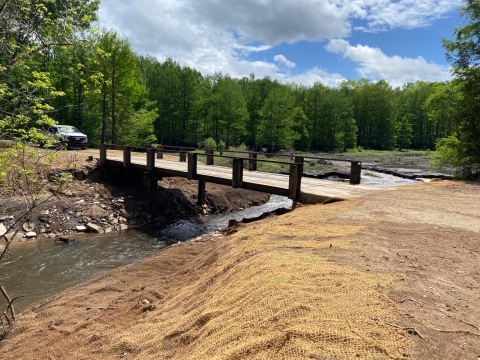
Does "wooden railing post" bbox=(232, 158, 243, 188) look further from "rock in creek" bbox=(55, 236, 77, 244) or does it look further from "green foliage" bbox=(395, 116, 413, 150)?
"green foliage" bbox=(395, 116, 413, 150)

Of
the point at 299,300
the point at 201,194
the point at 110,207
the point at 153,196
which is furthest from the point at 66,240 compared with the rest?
Answer: the point at 299,300

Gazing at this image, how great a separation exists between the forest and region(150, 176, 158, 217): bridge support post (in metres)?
5.18

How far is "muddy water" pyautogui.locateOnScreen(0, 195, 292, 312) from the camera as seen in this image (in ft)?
28.0

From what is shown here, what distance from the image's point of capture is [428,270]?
172 inches

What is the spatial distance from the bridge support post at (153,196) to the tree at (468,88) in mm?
14980

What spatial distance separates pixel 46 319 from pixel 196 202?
40.5 ft

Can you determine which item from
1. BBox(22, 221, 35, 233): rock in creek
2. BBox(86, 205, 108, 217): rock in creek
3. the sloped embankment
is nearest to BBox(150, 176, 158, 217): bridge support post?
BBox(86, 205, 108, 217): rock in creek

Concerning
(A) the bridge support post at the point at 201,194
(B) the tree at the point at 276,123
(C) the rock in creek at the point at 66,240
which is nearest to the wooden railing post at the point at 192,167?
(A) the bridge support post at the point at 201,194

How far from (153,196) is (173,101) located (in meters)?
34.0

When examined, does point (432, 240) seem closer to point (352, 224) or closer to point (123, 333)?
point (352, 224)

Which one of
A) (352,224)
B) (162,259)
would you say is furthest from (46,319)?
(352,224)

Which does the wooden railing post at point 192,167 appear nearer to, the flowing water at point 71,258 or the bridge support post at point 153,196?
the flowing water at point 71,258

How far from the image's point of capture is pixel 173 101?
47.8 m

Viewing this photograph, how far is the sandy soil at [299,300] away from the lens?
2.77 m
